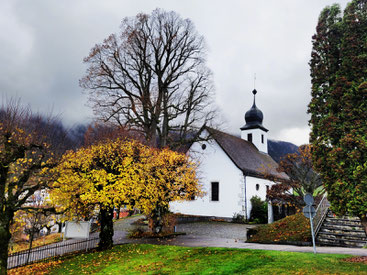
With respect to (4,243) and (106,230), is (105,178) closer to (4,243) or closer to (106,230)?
(106,230)

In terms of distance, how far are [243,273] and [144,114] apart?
723 inches

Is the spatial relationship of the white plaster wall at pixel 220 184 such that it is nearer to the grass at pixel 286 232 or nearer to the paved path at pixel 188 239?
the paved path at pixel 188 239

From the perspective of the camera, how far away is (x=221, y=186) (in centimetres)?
2923

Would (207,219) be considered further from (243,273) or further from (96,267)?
(243,273)

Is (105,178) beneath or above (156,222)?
above

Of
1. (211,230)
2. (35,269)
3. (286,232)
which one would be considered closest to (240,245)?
(286,232)

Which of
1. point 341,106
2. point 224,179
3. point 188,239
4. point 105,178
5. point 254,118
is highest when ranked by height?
point 254,118

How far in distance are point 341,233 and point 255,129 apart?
79.3ft

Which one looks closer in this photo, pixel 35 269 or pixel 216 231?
pixel 35 269

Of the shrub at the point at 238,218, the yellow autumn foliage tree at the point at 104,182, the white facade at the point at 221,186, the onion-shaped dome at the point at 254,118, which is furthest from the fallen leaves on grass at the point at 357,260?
the onion-shaped dome at the point at 254,118

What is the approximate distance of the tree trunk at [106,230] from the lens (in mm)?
15227

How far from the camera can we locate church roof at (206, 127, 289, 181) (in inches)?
Answer: 1138

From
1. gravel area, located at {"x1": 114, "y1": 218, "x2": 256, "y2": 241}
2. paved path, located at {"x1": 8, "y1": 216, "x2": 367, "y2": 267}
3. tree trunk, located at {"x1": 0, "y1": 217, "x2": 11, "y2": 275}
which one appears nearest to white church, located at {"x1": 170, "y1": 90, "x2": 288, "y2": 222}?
gravel area, located at {"x1": 114, "y1": 218, "x2": 256, "y2": 241}

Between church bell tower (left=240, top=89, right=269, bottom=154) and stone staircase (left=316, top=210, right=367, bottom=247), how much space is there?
21716 millimetres
